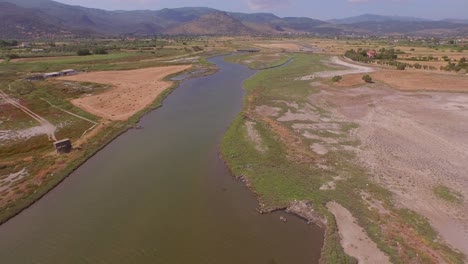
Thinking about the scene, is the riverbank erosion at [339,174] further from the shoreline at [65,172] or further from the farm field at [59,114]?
the farm field at [59,114]

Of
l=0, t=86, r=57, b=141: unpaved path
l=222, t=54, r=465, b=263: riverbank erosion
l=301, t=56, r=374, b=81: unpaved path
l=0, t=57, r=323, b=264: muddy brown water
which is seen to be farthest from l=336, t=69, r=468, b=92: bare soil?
l=0, t=86, r=57, b=141: unpaved path

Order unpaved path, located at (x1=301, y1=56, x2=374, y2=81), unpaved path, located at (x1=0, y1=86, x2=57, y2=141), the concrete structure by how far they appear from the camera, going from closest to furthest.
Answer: the concrete structure
unpaved path, located at (x1=0, y1=86, x2=57, y2=141)
unpaved path, located at (x1=301, y1=56, x2=374, y2=81)

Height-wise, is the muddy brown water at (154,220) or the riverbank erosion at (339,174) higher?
the riverbank erosion at (339,174)

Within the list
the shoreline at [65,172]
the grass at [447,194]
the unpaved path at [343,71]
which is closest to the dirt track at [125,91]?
the shoreline at [65,172]

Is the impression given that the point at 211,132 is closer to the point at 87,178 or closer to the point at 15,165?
the point at 87,178

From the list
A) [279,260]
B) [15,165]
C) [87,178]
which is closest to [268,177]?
[279,260]

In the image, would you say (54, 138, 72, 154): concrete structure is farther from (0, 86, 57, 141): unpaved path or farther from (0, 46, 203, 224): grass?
(0, 86, 57, 141): unpaved path

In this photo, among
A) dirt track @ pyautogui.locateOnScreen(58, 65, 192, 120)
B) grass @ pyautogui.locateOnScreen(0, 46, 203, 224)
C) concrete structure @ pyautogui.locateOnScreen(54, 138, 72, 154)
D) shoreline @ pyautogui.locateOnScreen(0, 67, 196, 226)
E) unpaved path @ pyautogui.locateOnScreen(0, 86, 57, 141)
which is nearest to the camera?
shoreline @ pyautogui.locateOnScreen(0, 67, 196, 226)
